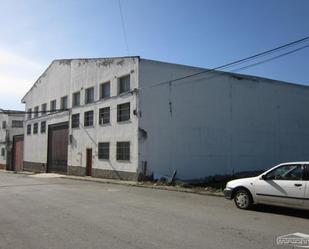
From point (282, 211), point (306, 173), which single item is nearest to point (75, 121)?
point (282, 211)

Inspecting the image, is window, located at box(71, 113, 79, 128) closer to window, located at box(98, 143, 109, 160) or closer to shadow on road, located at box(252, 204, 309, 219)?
window, located at box(98, 143, 109, 160)

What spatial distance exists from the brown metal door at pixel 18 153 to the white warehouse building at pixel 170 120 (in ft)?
45.7

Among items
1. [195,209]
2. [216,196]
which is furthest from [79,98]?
[195,209]

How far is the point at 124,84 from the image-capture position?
2955cm

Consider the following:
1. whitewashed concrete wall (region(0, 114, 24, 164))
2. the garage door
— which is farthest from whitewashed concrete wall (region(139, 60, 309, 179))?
whitewashed concrete wall (region(0, 114, 24, 164))

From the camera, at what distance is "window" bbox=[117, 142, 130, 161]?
Answer: 27953mm

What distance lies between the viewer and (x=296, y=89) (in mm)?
35500

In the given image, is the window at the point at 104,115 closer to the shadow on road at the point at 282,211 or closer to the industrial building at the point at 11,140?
the shadow on road at the point at 282,211

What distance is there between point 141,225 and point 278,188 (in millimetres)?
4305

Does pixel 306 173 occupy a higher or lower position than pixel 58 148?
lower

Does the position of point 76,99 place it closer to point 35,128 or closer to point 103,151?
point 103,151

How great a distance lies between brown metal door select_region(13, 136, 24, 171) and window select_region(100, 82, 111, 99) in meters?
22.5

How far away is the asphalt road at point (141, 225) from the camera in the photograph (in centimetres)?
771

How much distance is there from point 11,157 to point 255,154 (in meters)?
35.5
